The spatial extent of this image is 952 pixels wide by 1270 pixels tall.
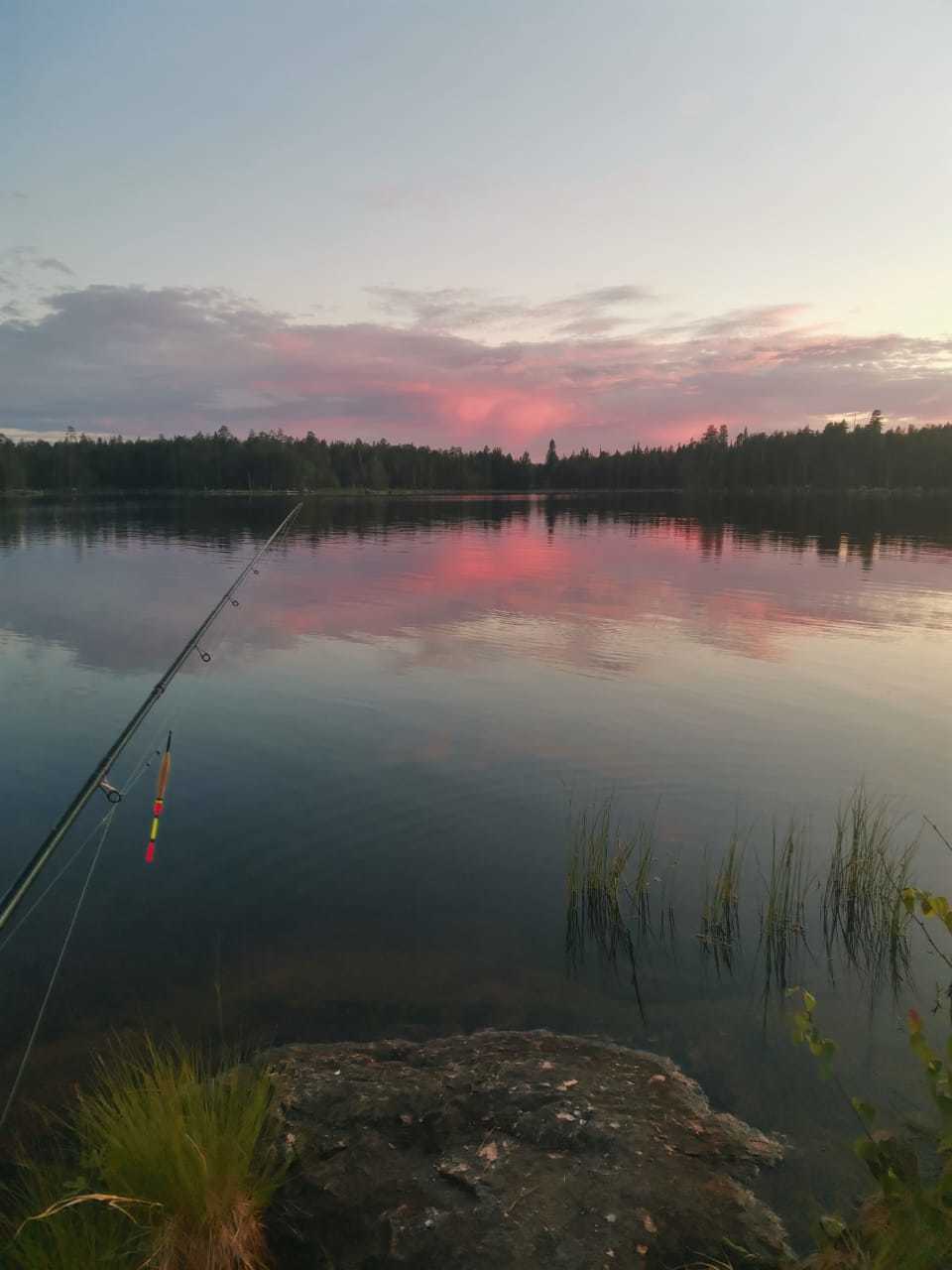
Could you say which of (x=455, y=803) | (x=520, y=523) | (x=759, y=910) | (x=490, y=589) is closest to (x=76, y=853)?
(x=455, y=803)

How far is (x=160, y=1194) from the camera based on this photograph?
15.0ft

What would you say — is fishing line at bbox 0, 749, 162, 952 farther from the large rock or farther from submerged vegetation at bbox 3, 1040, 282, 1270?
the large rock

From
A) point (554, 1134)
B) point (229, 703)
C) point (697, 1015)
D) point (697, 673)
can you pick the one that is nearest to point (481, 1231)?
point (554, 1134)

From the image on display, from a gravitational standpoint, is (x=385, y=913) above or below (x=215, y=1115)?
below

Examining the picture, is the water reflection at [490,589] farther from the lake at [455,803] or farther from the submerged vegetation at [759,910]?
the submerged vegetation at [759,910]

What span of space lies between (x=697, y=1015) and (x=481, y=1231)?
11.8ft

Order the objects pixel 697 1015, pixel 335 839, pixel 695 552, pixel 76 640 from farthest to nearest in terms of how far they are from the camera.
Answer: pixel 695 552 < pixel 76 640 < pixel 335 839 < pixel 697 1015

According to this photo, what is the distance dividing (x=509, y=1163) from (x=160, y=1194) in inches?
89.7

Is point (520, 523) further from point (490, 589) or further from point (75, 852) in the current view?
point (75, 852)

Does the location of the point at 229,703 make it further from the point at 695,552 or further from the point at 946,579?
the point at 695,552

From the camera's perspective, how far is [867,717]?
55.8ft

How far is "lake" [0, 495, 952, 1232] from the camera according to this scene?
7.75m

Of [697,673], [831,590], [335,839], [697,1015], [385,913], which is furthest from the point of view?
[831,590]

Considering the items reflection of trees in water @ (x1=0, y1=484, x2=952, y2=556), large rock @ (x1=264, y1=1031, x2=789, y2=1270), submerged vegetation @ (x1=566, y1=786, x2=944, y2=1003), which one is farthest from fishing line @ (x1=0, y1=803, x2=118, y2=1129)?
reflection of trees in water @ (x1=0, y1=484, x2=952, y2=556)
